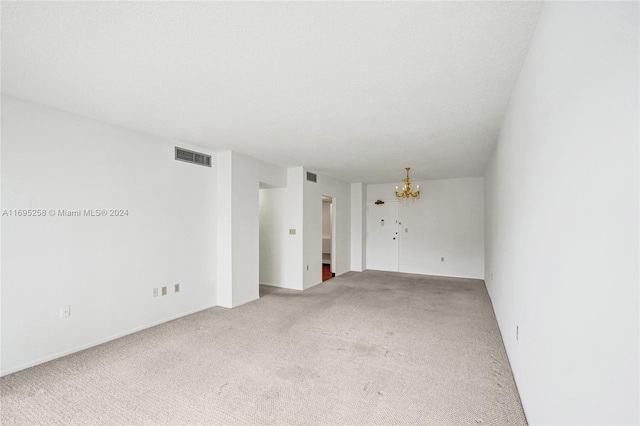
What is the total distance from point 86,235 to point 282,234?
3407 millimetres

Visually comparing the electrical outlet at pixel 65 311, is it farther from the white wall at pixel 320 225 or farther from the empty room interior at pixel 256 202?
the white wall at pixel 320 225

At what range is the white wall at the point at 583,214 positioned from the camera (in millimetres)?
785

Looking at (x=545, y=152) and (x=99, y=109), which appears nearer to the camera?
(x=545, y=152)

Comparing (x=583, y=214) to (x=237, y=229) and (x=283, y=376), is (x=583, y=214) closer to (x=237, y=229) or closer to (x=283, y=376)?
(x=283, y=376)

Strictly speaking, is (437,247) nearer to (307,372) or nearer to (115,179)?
(307,372)

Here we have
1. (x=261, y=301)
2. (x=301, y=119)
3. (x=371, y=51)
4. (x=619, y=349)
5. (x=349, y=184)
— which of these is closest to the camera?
(x=619, y=349)

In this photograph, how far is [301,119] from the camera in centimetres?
318

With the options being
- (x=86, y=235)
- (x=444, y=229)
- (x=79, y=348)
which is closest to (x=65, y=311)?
(x=79, y=348)

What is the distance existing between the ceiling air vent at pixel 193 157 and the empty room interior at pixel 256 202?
33 mm

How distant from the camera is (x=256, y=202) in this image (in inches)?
203

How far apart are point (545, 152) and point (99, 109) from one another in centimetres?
365

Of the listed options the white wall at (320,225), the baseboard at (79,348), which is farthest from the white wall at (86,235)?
the white wall at (320,225)

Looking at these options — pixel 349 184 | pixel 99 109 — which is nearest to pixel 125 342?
pixel 99 109

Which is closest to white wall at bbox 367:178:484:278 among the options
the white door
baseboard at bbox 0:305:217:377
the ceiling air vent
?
the white door
